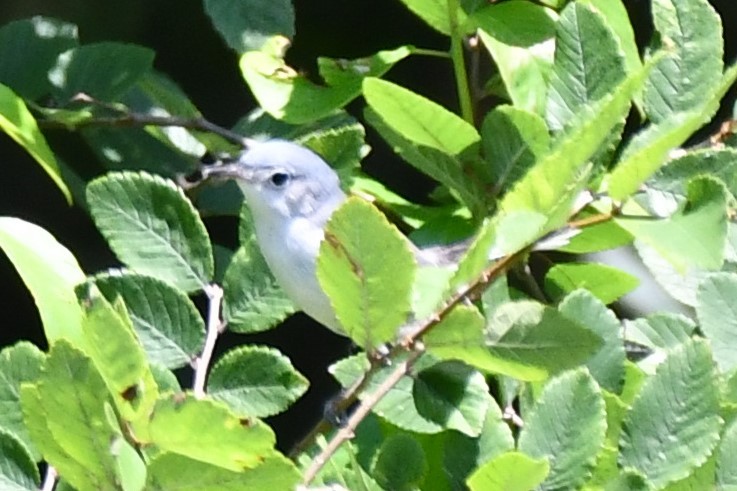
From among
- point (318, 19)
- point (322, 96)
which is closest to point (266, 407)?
point (322, 96)

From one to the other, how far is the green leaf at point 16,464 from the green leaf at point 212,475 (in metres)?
0.11

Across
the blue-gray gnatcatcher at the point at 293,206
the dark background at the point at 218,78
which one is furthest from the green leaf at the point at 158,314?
the dark background at the point at 218,78

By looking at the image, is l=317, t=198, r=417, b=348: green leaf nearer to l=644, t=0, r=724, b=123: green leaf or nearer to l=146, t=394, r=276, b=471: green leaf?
l=146, t=394, r=276, b=471: green leaf

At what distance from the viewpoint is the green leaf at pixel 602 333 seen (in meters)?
0.59

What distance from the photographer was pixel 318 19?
52.4 inches

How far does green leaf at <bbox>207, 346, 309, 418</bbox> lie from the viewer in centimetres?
58

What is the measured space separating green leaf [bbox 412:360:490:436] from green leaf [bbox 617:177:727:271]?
0.13 metres

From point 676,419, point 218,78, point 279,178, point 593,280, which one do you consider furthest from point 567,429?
point 218,78

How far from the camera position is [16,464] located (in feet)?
1.70

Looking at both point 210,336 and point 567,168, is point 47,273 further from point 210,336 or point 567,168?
point 567,168

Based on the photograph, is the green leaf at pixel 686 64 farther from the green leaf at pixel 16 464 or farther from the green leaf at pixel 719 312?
the green leaf at pixel 16 464

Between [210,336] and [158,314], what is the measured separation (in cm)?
3

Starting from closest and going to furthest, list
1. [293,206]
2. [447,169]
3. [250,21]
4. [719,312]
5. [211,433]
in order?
1. [211,433]
2. [719,312]
3. [447,169]
4. [250,21]
5. [293,206]

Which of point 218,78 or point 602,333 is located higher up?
point 602,333
